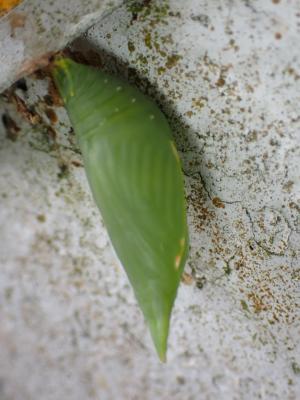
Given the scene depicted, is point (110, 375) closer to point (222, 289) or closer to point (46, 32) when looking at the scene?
point (222, 289)

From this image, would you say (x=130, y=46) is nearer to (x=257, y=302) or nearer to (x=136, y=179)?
(x=136, y=179)

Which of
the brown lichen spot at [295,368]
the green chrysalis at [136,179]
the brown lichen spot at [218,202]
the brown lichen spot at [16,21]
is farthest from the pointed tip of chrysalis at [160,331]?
the brown lichen spot at [16,21]

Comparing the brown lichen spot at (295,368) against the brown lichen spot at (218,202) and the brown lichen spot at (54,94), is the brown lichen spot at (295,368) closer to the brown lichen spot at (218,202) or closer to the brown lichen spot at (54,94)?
the brown lichen spot at (218,202)

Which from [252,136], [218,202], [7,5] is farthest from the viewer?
[218,202]

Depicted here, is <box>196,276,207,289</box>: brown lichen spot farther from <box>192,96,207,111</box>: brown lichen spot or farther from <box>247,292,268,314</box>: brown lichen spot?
<box>192,96,207,111</box>: brown lichen spot

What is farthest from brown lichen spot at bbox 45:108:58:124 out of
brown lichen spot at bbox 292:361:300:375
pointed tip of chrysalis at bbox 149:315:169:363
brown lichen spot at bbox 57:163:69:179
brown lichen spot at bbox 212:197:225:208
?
brown lichen spot at bbox 292:361:300:375

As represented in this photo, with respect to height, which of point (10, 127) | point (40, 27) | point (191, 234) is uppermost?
point (40, 27)

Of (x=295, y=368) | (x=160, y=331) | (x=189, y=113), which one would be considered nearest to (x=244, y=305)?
(x=295, y=368)
